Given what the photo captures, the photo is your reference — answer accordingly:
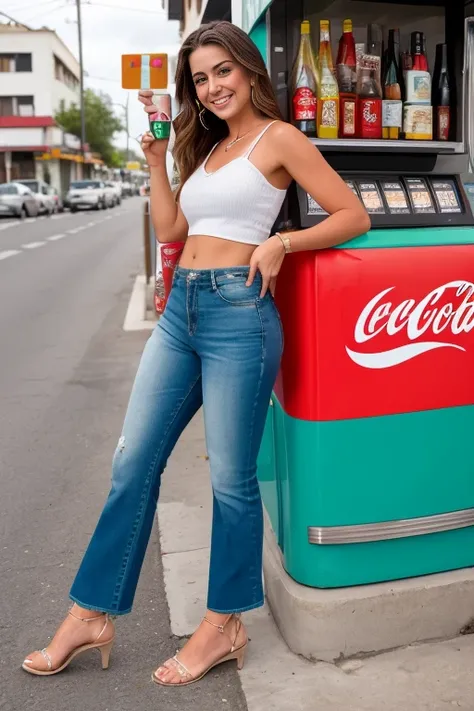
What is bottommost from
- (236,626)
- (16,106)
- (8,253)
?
(236,626)

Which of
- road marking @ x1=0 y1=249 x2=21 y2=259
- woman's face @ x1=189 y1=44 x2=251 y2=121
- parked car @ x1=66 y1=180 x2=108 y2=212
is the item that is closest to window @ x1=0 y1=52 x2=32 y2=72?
parked car @ x1=66 y1=180 x2=108 y2=212

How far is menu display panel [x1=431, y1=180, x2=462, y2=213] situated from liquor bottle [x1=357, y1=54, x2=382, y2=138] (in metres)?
0.38

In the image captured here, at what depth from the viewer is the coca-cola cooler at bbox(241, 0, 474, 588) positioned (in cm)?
243

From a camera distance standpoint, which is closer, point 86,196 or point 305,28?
point 305,28

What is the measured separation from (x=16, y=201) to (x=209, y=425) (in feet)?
98.0

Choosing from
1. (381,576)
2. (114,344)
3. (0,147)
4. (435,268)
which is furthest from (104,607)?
(0,147)

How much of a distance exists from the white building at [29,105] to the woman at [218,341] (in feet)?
170

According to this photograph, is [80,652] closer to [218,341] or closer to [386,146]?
[218,341]

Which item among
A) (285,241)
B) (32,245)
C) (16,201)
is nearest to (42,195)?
(16,201)

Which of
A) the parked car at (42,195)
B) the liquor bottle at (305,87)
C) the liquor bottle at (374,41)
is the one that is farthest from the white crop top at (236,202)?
the parked car at (42,195)

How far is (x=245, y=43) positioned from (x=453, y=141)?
1.19 meters

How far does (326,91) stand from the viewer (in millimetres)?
2932

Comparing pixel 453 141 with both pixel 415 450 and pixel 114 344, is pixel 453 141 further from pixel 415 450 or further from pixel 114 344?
pixel 114 344

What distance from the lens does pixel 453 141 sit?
125 inches
